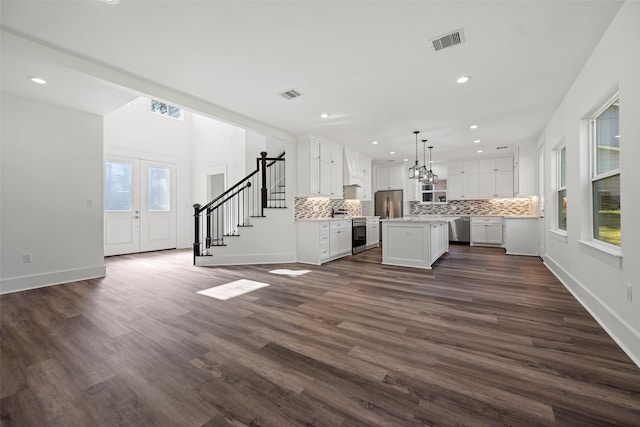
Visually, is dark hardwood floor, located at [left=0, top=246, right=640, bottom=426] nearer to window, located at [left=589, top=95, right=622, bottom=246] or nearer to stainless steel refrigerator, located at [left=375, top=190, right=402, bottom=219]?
window, located at [left=589, top=95, right=622, bottom=246]

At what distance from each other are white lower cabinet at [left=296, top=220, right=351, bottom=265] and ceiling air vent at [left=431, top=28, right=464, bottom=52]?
3.71 m

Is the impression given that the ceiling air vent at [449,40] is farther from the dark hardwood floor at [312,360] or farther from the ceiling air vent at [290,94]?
the dark hardwood floor at [312,360]

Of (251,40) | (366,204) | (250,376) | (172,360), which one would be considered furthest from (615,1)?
(366,204)

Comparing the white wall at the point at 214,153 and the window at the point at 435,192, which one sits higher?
the white wall at the point at 214,153

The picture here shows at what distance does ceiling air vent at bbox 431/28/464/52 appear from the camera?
2553 millimetres

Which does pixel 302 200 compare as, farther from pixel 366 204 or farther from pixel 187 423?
pixel 187 423

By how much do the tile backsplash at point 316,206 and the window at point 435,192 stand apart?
3.07m

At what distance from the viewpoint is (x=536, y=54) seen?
2.92 meters

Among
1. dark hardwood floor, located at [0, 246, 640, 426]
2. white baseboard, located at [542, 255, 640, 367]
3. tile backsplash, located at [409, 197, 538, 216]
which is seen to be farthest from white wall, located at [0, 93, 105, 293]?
tile backsplash, located at [409, 197, 538, 216]

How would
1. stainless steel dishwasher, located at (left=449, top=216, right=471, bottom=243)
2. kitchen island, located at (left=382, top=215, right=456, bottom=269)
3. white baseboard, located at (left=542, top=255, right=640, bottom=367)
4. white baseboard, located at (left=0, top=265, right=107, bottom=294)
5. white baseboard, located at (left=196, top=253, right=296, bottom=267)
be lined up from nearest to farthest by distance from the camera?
white baseboard, located at (left=542, top=255, right=640, bottom=367)
white baseboard, located at (left=0, top=265, right=107, bottom=294)
kitchen island, located at (left=382, top=215, right=456, bottom=269)
white baseboard, located at (left=196, top=253, right=296, bottom=267)
stainless steel dishwasher, located at (left=449, top=216, right=471, bottom=243)

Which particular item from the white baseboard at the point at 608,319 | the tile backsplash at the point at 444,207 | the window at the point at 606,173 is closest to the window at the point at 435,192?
the tile backsplash at the point at 444,207

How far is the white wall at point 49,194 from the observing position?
3.87 metres

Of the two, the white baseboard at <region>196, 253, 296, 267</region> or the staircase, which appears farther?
the staircase

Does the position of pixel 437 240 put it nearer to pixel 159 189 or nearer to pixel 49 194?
pixel 49 194
